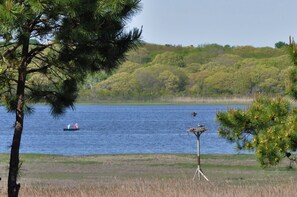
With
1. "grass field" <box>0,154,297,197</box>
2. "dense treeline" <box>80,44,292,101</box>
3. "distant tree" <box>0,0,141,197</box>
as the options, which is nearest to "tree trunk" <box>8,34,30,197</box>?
"distant tree" <box>0,0,141,197</box>

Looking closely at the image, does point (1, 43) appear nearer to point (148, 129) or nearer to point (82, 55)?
point (82, 55)

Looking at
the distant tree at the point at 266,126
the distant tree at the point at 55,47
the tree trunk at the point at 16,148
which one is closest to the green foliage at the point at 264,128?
the distant tree at the point at 266,126

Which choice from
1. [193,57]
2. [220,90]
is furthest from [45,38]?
[193,57]

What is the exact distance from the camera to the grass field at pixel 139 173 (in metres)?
18.5

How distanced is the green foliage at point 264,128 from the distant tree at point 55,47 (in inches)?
161

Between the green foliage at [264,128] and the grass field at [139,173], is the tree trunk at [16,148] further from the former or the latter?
the green foliage at [264,128]

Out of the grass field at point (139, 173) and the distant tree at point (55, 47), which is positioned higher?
the distant tree at point (55, 47)

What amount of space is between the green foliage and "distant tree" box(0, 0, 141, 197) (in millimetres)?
4080

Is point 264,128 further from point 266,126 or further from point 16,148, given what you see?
point 16,148

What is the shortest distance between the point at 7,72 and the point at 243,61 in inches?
5041

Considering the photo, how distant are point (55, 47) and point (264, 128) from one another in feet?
18.2

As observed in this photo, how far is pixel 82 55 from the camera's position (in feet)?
45.1

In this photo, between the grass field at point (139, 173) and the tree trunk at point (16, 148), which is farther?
the grass field at point (139, 173)

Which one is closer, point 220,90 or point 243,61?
point 220,90
